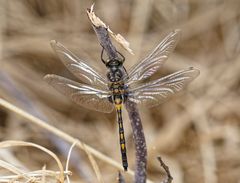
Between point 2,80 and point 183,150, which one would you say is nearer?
point 2,80

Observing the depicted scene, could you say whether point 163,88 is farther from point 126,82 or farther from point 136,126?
point 136,126

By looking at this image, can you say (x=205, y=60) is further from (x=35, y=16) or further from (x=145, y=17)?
(x=35, y=16)

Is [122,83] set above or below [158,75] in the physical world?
below

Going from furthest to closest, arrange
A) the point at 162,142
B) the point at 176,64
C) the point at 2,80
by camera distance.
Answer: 1. the point at 176,64
2. the point at 162,142
3. the point at 2,80

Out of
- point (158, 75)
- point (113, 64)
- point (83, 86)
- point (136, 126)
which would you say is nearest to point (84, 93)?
point (83, 86)

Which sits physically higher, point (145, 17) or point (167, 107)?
point (145, 17)

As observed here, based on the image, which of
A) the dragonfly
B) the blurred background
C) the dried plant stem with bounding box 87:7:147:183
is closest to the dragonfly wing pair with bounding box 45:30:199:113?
the dragonfly

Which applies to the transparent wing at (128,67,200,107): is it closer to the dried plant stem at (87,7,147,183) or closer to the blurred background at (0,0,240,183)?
the dried plant stem at (87,7,147,183)

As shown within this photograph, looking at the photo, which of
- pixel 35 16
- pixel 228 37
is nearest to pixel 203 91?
pixel 228 37
